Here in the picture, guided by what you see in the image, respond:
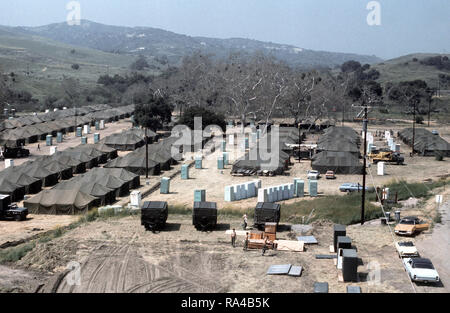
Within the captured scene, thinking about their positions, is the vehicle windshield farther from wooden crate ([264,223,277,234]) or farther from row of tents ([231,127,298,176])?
row of tents ([231,127,298,176])

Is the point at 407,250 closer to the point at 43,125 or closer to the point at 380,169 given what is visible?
the point at 380,169

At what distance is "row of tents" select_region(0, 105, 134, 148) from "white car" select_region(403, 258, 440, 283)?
126ft

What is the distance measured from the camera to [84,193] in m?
27.8

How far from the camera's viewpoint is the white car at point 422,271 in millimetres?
15398

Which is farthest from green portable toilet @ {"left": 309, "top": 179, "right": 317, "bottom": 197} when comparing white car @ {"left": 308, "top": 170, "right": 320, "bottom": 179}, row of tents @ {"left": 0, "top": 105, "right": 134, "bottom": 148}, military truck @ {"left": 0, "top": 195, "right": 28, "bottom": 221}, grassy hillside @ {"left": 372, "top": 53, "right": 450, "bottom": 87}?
grassy hillside @ {"left": 372, "top": 53, "right": 450, "bottom": 87}

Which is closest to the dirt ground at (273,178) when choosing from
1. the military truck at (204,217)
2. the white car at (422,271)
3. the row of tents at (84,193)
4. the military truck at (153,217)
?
the row of tents at (84,193)

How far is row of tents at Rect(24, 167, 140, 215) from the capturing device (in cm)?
2693

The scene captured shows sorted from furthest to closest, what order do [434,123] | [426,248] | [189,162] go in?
[434,123] < [189,162] < [426,248]

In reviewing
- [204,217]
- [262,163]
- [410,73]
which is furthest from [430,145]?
[410,73]

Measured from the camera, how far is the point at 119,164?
37062 mm

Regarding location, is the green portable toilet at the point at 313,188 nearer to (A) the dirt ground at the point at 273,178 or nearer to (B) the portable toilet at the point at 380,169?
(A) the dirt ground at the point at 273,178
